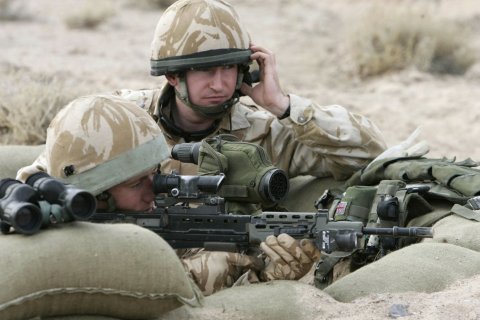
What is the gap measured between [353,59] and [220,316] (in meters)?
9.41

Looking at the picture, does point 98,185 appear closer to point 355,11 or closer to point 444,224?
point 444,224

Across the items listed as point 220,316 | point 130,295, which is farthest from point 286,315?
point 130,295

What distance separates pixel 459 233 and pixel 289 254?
38.9 inches

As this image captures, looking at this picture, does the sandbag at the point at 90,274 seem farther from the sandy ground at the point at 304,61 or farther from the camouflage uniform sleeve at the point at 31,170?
the sandy ground at the point at 304,61

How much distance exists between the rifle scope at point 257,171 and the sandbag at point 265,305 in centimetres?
58

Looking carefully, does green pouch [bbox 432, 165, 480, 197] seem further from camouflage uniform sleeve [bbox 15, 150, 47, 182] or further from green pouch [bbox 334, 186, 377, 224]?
camouflage uniform sleeve [bbox 15, 150, 47, 182]

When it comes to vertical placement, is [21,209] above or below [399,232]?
above

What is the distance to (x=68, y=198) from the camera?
3904 mm

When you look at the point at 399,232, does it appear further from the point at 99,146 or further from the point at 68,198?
the point at 68,198

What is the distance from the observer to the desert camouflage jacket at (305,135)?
5758 millimetres

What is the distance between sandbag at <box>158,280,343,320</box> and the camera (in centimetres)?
431

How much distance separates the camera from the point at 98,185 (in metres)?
4.57

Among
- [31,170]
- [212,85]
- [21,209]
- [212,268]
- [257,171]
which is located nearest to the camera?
[21,209]

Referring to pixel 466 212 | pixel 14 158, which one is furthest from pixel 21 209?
pixel 14 158
